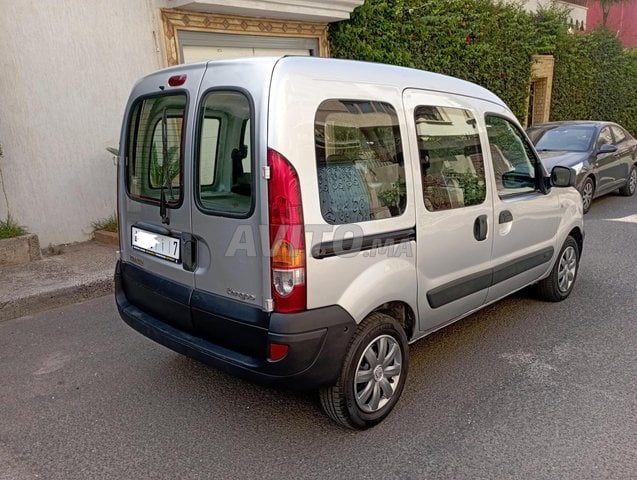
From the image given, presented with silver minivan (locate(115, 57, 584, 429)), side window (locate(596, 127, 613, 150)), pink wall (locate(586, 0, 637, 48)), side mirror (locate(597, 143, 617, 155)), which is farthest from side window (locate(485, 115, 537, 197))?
pink wall (locate(586, 0, 637, 48))

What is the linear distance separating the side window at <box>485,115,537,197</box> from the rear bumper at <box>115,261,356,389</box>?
1744 millimetres

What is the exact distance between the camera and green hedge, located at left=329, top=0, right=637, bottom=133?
30.9 ft

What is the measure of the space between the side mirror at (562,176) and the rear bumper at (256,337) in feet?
7.80

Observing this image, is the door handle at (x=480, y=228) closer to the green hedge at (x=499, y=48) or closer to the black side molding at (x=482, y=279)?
the black side molding at (x=482, y=279)

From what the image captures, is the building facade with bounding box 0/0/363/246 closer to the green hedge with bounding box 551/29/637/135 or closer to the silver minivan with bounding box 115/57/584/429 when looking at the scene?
the silver minivan with bounding box 115/57/584/429

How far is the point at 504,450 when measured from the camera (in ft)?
8.62

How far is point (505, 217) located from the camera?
3.62 meters

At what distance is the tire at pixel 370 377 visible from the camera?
8.84ft

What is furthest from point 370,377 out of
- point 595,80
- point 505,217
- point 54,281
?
point 595,80

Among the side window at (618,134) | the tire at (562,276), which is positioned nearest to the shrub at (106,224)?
the tire at (562,276)

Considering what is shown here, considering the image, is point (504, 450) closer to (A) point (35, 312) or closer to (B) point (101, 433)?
(B) point (101, 433)

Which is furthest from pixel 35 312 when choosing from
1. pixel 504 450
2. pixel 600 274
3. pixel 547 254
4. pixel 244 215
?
pixel 600 274

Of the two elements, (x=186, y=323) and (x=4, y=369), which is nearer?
(x=186, y=323)

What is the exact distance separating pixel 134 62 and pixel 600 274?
6260 millimetres
